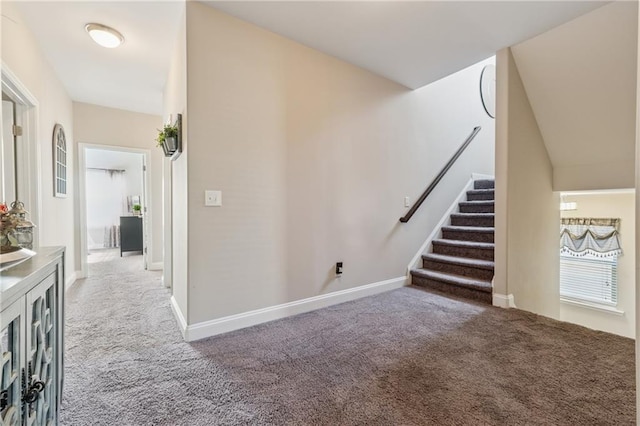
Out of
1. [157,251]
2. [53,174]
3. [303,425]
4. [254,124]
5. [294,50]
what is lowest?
[303,425]

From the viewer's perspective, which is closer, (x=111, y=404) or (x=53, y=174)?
(x=111, y=404)

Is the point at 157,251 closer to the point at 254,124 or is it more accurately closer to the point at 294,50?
the point at 254,124

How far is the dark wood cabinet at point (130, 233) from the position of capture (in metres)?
5.88

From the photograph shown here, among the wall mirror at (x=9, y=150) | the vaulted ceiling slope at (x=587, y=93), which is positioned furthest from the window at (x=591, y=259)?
the wall mirror at (x=9, y=150)

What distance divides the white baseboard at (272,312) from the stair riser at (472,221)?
139 centimetres

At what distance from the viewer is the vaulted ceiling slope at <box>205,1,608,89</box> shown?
205 centimetres

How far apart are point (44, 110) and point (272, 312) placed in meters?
2.95

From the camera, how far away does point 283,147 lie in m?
2.43

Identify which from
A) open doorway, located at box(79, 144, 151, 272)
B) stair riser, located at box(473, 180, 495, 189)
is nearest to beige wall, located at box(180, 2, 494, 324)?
stair riser, located at box(473, 180, 495, 189)

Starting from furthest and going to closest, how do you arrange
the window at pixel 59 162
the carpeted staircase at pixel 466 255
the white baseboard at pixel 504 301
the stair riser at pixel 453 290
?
the window at pixel 59 162 → the carpeted staircase at pixel 466 255 → the stair riser at pixel 453 290 → the white baseboard at pixel 504 301

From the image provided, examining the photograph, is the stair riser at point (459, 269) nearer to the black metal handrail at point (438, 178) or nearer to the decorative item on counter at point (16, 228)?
the black metal handrail at point (438, 178)

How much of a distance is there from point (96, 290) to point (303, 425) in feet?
10.8

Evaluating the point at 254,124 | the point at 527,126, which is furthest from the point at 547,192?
the point at 254,124

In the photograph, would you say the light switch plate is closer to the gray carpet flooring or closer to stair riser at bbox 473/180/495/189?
the gray carpet flooring
